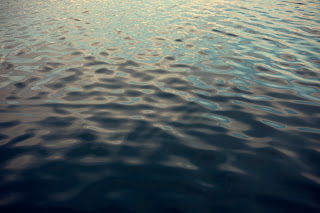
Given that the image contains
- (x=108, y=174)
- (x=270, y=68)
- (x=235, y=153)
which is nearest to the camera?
(x=108, y=174)

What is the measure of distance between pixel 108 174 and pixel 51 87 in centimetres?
359

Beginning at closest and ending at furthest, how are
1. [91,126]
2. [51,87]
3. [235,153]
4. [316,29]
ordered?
[235,153] → [91,126] → [51,87] → [316,29]

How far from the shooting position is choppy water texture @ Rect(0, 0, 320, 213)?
2.88 m

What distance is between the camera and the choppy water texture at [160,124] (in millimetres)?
2877

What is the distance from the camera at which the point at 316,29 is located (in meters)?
10.9

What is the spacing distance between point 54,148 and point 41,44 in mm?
6924

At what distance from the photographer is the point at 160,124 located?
4273mm

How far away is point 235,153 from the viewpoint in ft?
11.7

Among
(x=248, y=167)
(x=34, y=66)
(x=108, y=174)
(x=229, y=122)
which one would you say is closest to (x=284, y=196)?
(x=248, y=167)

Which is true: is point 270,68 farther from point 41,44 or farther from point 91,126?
point 41,44

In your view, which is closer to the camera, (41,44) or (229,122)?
(229,122)

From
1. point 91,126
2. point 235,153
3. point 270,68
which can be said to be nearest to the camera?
point 235,153

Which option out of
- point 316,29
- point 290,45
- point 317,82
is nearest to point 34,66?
point 317,82

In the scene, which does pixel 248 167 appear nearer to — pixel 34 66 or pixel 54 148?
pixel 54 148
